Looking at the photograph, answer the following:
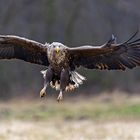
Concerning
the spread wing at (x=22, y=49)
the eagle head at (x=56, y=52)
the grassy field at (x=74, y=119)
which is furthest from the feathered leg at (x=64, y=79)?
the grassy field at (x=74, y=119)

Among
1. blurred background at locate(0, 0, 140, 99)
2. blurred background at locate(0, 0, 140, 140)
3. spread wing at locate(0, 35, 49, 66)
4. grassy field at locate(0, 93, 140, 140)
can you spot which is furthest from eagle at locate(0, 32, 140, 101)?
blurred background at locate(0, 0, 140, 99)

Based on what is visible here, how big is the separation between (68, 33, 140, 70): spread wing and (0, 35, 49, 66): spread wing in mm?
511

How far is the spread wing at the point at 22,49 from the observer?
383 inches

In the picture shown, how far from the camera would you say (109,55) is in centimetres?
972

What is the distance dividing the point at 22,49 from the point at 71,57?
102 cm

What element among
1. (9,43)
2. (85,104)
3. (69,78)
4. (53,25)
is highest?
(53,25)

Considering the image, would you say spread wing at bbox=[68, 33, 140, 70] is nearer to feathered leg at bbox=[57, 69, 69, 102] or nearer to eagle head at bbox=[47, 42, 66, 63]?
eagle head at bbox=[47, 42, 66, 63]

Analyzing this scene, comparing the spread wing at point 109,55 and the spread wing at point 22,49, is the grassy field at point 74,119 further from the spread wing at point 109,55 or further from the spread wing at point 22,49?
the spread wing at point 109,55

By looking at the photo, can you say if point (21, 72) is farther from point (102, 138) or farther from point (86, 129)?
point (102, 138)

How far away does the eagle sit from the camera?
9.27m

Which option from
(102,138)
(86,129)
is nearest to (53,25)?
(86,129)

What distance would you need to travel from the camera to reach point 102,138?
49.5 feet

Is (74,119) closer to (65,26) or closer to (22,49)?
(65,26)

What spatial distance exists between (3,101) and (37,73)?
1.55 meters
